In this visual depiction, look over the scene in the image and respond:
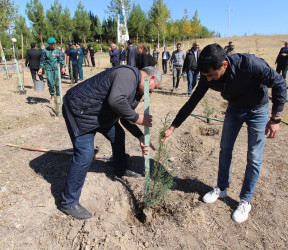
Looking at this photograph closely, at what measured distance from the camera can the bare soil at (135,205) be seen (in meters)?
2.25

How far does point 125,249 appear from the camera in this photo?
7.05 ft

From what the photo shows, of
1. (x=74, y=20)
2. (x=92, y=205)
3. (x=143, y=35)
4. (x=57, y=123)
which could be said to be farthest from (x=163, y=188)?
(x=143, y=35)

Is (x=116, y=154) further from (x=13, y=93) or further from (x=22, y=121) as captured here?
(x=13, y=93)

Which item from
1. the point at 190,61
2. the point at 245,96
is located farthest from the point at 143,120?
the point at 190,61

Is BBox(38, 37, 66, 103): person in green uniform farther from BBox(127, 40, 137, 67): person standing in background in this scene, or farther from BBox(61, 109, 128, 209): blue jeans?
BBox(61, 109, 128, 209): blue jeans

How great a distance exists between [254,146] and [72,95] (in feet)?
6.14

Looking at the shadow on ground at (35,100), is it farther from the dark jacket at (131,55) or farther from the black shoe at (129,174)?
the black shoe at (129,174)

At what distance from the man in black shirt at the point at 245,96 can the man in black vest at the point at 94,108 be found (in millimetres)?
527

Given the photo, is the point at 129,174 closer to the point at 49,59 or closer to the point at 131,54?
the point at 49,59

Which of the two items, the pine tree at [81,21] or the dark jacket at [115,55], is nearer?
the dark jacket at [115,55]

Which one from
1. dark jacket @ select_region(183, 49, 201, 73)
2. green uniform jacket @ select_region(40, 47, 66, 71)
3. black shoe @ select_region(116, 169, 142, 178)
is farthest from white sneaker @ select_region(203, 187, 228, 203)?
dark jacket @ select_region(183, 49, 201, 73)

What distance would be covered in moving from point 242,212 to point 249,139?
2.68 ft

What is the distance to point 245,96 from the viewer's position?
2.15 m

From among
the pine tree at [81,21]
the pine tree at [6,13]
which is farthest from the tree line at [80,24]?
the pine tree at [6,13]
